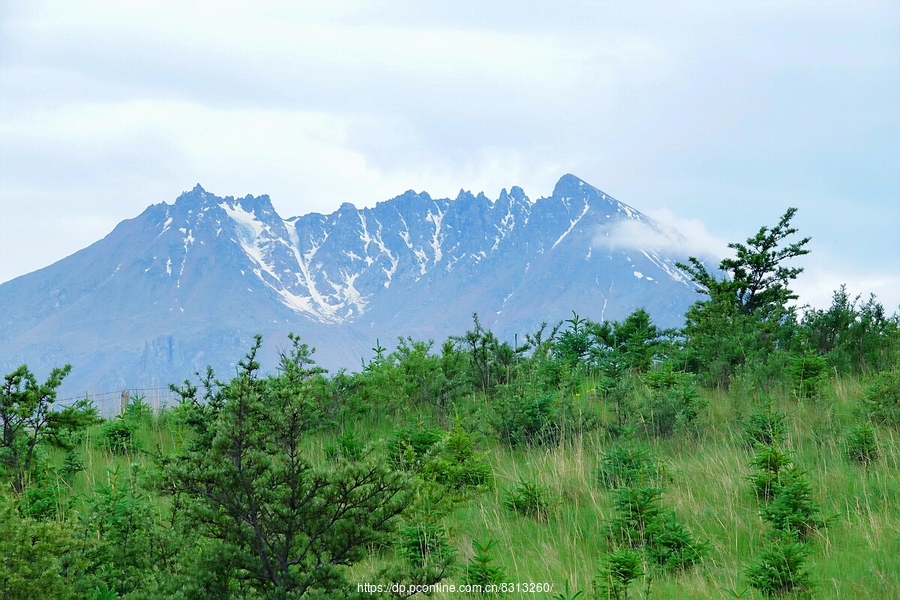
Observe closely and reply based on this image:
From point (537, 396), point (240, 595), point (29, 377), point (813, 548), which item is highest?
point (29, 377)

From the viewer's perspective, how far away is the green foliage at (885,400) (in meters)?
8.49

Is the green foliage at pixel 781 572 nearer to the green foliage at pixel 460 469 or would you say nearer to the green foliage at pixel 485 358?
the green foliage at pixel 460 469

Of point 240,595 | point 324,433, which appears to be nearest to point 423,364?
point 324,433

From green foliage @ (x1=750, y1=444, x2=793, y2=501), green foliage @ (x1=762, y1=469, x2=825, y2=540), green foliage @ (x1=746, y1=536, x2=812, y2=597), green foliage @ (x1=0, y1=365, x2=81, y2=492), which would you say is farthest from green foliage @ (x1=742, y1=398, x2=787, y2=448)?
green foliage @ (x1=0, y1=365, x2=81, y2=492)

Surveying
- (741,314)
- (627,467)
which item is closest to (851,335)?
(741,314)

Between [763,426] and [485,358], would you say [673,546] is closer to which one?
[763,426]

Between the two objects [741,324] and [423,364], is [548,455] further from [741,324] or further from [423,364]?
[741,324]

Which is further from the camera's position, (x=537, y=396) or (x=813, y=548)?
(x=537, y=396)

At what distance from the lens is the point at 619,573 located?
512cm

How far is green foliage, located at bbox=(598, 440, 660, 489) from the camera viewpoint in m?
7.01

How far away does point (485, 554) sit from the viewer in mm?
5434

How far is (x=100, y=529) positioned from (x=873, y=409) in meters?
7.78

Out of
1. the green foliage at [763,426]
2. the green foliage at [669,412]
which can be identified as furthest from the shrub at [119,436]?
the green foliage at [763,426]

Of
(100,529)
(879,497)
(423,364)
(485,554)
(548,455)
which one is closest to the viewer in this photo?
→ (485,554)
